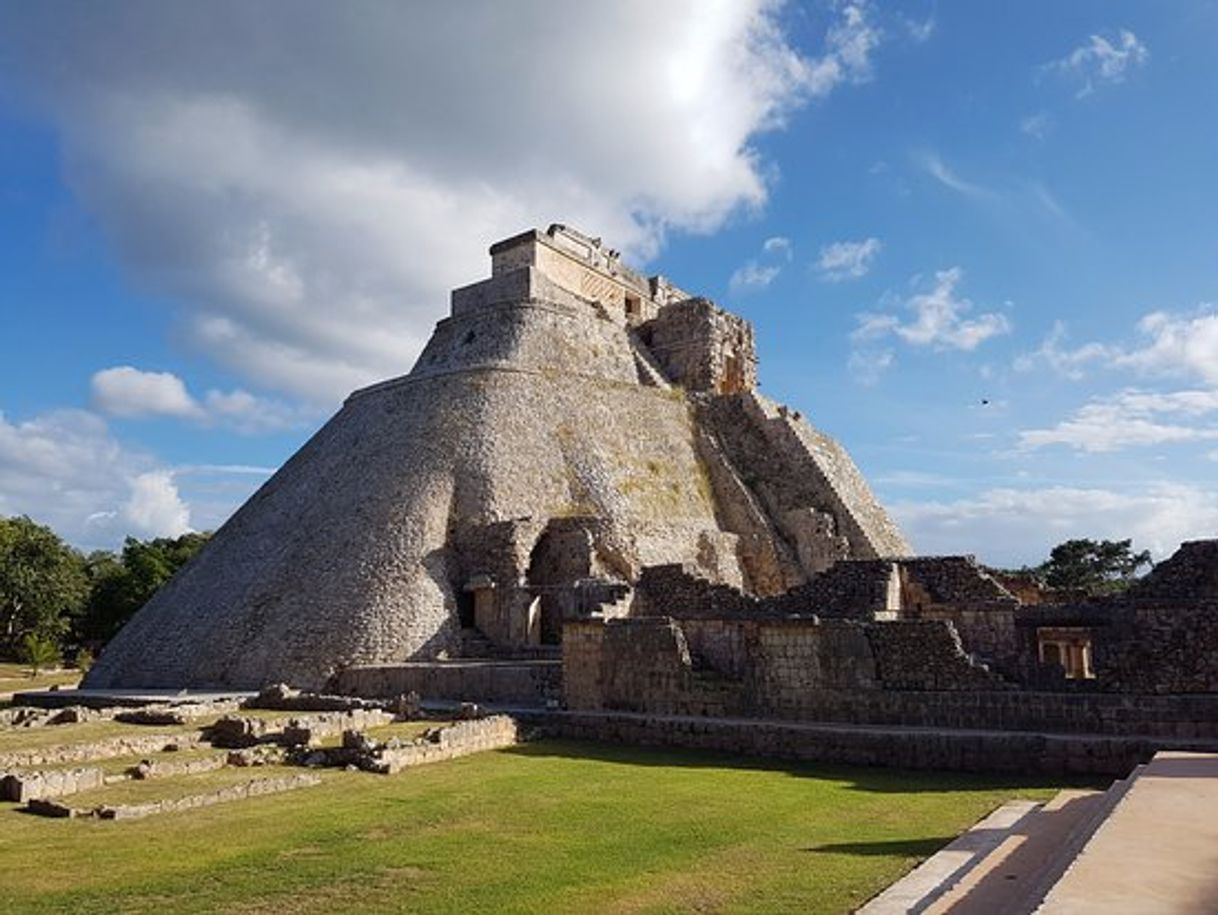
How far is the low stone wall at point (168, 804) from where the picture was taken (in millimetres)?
10516

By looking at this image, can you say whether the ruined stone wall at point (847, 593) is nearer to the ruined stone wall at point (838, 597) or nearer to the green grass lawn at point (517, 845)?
the ruined stone wall at point (838, 597)

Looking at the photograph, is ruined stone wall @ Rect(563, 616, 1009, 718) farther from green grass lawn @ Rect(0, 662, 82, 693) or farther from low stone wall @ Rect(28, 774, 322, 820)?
green grass lawn @ Rect(0, 662, 82, 693)

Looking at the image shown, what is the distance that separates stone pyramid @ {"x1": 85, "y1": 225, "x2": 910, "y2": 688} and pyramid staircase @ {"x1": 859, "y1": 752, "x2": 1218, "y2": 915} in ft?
53.2

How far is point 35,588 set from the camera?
49.0 metres

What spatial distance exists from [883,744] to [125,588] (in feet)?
156

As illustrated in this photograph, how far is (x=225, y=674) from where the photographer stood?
2469 centimetres

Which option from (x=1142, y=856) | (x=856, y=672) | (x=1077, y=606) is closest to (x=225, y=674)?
(x=856, y=672)

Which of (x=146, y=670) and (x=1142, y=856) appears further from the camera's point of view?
(x=146, y=670)

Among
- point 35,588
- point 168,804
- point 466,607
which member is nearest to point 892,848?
point 168,804

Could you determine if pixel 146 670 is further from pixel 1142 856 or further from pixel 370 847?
pixel 1142 856

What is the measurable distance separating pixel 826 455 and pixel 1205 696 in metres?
23.6

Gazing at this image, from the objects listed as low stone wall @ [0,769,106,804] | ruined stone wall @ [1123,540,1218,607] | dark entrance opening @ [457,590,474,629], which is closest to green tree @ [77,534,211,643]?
dark entrance opening @ [457,590,474,629]

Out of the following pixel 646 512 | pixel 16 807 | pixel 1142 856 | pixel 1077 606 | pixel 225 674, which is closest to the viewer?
pixel 1142 856

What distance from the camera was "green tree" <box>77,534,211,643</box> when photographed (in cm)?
5094
